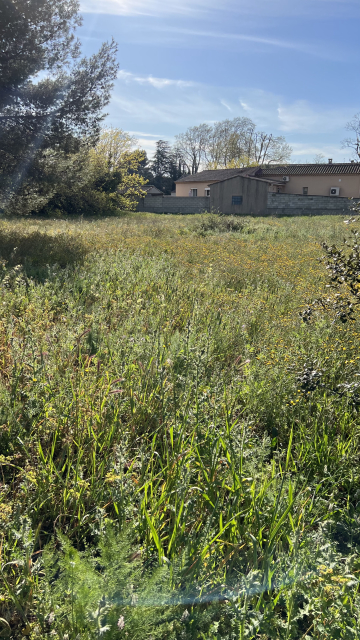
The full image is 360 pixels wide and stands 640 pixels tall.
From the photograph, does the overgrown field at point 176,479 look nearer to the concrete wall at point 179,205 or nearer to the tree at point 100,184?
the tree at point 100,184

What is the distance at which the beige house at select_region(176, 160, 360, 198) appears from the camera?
46.8 metres

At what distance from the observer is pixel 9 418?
2.49 m

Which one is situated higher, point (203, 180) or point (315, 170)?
point (315, 170)

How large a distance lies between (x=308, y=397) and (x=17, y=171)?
10560 mm

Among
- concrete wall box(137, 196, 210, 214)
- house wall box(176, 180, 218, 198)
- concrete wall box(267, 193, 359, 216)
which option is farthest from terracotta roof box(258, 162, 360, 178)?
concrete wall box(137, 196, 210, 214)

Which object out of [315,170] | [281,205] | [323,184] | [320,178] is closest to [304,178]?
[315,170]

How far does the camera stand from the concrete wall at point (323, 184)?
153ft

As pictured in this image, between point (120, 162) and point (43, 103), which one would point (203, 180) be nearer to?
point (120, 162)

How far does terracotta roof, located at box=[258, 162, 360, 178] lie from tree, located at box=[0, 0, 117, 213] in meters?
42.4

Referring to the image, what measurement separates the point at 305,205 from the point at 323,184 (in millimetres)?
16786

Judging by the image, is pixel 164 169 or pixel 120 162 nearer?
pixel 120 162

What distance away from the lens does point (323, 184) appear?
49.0m

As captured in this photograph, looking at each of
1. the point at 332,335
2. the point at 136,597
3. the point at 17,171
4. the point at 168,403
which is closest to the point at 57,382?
the point at 168,403

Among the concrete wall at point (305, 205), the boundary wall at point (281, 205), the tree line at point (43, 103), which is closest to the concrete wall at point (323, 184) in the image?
the boundary wall at point (281, 205)
